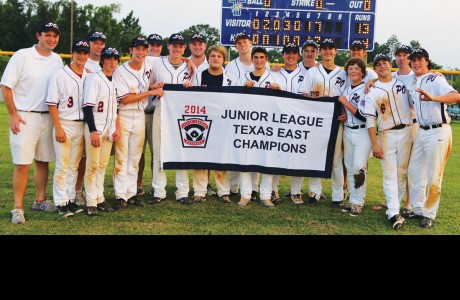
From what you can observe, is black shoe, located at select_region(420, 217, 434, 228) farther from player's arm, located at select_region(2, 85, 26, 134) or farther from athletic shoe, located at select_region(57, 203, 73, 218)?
player's arm, located at select_region(2, 85, 26, 134)

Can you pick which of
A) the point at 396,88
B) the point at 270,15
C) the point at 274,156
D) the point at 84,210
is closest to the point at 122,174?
the point at 84,210

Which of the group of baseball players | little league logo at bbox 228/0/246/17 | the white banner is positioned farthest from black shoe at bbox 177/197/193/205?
little league logo at bbox 228/0/246/17

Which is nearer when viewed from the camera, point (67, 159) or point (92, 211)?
point (67, 159)

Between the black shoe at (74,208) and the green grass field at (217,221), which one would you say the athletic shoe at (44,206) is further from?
the black shoe at (74,208)

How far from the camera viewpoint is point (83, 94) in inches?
228

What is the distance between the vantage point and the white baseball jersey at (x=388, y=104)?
6.13 meters

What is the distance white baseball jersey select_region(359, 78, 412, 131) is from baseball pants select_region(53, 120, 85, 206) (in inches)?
142

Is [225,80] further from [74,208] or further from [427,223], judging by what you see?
[427,223]

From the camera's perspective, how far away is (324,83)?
692 cm

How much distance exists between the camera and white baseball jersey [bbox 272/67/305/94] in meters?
6.88

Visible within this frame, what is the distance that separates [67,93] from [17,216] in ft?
5.03

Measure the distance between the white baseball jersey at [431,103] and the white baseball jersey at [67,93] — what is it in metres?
4.15

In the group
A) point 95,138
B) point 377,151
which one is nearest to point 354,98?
point 377,151

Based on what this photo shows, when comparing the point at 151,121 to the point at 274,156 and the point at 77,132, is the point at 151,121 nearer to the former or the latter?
the point at 77,132
